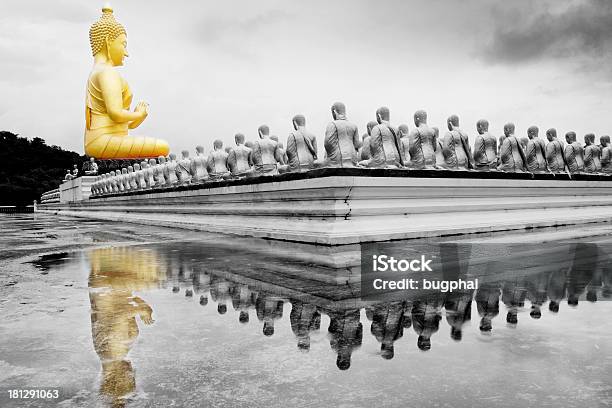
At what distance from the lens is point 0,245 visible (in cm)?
898

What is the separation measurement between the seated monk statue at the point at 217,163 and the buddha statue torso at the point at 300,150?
15.6 ft

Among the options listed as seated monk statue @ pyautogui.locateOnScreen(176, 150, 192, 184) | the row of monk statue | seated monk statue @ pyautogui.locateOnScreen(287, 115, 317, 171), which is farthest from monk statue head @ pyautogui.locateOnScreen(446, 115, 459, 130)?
seated monk statue @ pyautogui.locateOnScreen(176, 150, 192, 184)

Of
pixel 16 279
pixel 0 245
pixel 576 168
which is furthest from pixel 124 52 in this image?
pixel 576 168

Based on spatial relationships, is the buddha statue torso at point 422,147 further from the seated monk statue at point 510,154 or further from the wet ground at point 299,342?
the wet ground at point 299,342

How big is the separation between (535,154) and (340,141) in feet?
19.7

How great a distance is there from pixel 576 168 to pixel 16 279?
42.6 feet

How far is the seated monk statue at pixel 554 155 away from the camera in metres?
13.2

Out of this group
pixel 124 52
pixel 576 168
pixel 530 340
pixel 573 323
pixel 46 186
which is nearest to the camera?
pixel 530 340

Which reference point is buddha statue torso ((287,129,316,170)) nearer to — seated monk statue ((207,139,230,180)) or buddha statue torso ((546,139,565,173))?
seated monk statue ((207,139,230,180))

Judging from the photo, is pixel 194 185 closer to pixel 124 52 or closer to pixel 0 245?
pixel 124 52

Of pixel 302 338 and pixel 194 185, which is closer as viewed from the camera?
pixel 302 338

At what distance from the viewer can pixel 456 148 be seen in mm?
10945

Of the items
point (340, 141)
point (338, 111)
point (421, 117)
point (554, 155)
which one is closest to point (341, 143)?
point (340, 141)

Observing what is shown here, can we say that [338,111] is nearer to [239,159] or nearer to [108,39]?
[239,159]
